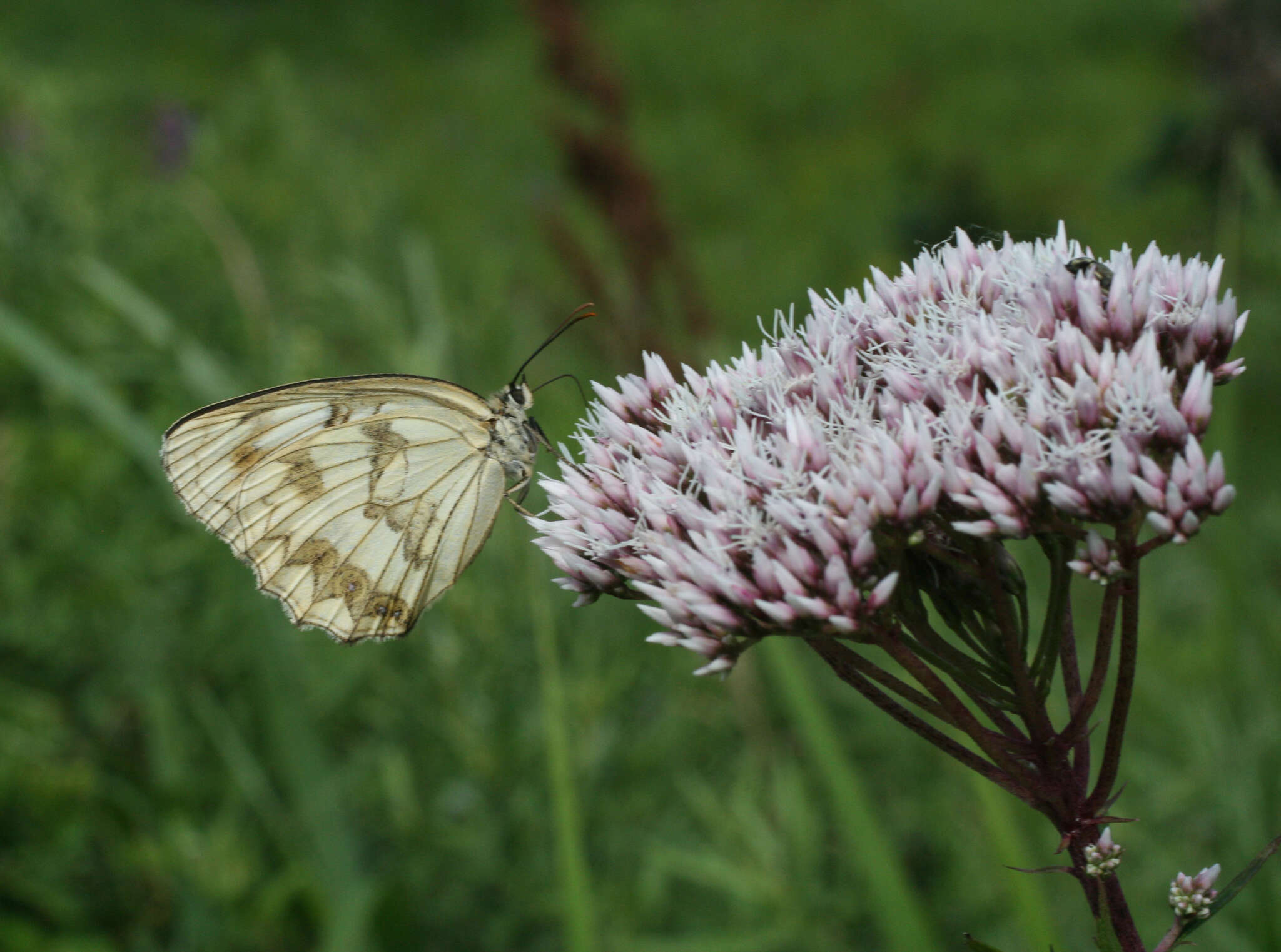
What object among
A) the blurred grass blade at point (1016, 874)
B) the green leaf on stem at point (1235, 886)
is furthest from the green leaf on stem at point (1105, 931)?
the blurred grass blade at point (1016, 874)

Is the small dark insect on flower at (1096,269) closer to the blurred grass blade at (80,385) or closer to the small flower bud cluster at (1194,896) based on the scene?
the small flower bud cluster at (1194,896)

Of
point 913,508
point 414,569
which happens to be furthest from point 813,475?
point 414,569

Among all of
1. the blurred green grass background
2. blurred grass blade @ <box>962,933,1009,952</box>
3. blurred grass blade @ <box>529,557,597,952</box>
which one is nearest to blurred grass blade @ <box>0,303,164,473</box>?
the blurred green grass background

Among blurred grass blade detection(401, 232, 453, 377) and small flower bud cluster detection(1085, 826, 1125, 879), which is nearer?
small flower bud cluster detection(1085, 826, 1125, 879)

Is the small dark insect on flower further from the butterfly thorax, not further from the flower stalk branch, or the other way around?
the butterfly thorax

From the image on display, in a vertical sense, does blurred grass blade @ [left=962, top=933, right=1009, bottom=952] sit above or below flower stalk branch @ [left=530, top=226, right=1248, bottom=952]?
below
